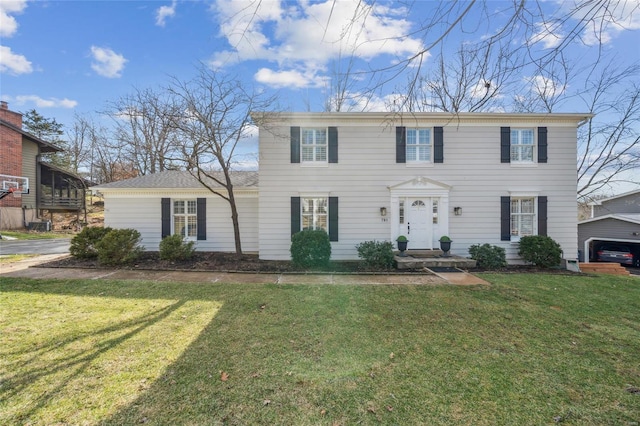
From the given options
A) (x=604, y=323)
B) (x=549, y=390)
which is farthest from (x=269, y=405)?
(x=604, y=323)

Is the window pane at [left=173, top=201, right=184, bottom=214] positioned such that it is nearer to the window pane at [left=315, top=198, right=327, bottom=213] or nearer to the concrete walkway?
the concrete walkway

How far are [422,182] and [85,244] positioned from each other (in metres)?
11.5

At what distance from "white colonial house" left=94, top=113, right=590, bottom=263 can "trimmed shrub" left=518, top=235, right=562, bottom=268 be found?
0.69 meters

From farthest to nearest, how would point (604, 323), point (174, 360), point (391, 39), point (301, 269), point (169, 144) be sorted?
1. point (169, 144)
2. point (301, 269)
3. point (604, 323)
4. point (174, 360)
5. point (391, 39)

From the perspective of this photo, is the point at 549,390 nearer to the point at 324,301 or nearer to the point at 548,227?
the point at 324,301

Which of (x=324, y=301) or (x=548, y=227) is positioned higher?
(x=548, y=227)

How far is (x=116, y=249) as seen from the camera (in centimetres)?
805

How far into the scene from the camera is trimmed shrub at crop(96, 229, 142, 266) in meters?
7.97

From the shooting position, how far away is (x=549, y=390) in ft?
8.54

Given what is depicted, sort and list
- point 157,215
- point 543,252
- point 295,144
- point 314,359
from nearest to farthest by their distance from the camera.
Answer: point 314,359 < point 543,252 < point 295,144 < point 157,215

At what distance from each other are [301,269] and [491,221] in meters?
7.03

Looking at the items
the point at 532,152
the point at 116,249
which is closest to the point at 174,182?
the point at 116,249

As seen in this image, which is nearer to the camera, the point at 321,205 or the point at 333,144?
the point at 333,144

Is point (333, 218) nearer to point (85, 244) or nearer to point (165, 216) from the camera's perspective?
point (165, 216)
